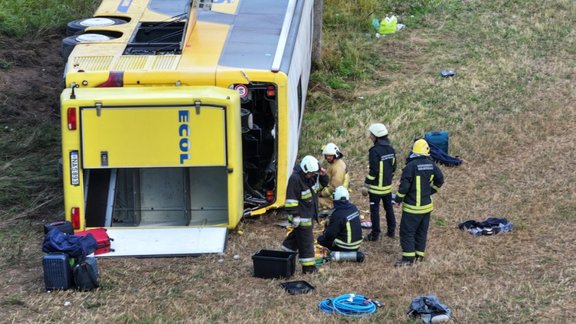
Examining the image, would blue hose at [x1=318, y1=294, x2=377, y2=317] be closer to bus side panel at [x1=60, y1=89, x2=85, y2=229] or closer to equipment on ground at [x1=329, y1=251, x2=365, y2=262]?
equipment on ground at [x1=329, y1=251, x2=365, y2=262]

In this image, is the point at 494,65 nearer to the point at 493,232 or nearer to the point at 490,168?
the point at 490,168

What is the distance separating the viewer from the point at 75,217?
11172 millimetres

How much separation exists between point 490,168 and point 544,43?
7.46 metres

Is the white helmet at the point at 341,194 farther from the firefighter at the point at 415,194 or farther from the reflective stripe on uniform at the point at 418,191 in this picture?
the reflective stripe on uniform at the point at 418,191

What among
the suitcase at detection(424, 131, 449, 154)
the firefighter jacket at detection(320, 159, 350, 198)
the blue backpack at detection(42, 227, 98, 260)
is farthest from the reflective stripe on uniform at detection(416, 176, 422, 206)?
the suitcase at detection(424, 131, 449, 154)

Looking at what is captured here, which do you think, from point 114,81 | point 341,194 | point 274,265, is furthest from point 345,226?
point 114,81

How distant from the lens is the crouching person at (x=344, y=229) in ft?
34.1

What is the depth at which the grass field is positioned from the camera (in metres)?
9.16

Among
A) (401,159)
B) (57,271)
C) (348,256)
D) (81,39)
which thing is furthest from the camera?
(401,159)

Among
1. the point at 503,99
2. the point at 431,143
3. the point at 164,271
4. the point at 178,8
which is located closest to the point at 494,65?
the point at 503,99

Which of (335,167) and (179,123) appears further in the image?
(335,167)

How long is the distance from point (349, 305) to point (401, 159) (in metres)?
5.94

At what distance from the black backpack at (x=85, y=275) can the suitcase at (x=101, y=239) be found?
3.65ft

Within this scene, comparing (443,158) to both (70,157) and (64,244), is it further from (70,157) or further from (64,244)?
(64,244)
